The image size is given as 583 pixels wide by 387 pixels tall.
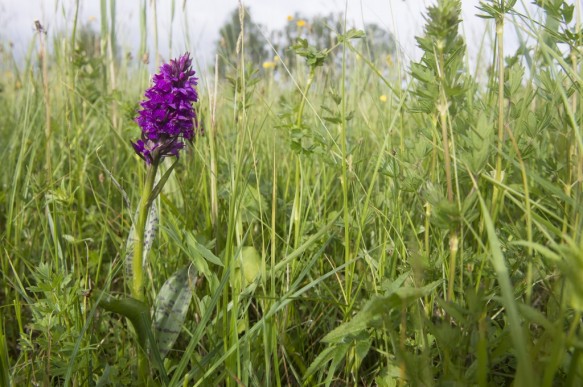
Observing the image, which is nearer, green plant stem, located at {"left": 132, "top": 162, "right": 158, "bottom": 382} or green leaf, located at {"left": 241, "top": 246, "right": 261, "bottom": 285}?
green plant stem, located at {"left": 132, "top": 162, "right": 158, "bottom": 382}

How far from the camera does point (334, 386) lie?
1.10 meters

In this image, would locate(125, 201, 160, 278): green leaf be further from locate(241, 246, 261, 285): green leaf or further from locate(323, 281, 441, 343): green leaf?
locate(323, 281, 441, 343): green leaf

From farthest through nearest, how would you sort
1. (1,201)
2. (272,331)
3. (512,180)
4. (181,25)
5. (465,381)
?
(1,201)
(181,25)
(512,180)
(272,331)
(465,381)

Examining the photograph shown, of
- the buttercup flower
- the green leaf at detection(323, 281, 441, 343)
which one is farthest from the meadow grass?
the buttercup flower

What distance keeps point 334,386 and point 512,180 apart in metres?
0.69

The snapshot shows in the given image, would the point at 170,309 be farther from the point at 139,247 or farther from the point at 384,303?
the point at 384,303

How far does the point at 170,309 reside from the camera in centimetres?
115

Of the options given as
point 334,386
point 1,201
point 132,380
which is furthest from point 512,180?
point 1,201

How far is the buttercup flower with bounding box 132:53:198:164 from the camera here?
1.14 meters

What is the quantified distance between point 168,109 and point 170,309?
431 mm

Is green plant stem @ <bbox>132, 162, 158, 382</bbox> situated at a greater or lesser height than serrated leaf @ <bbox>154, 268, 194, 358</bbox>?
greater

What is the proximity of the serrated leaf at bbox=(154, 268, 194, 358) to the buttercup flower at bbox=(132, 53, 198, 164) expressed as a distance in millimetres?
280

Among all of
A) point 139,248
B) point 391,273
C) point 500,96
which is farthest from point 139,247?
point 500,96

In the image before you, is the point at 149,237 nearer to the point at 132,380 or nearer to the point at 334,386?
the point at 132,380
